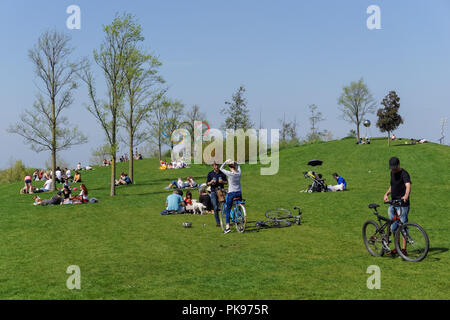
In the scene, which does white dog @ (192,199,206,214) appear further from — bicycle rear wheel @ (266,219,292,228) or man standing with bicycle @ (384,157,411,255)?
man standing with bicycle @ (384,157,411,255)

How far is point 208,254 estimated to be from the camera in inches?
411

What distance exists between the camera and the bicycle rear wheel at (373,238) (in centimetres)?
974

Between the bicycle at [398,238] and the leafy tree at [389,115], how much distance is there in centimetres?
5207

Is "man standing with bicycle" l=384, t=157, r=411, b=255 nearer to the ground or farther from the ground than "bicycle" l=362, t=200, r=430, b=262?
farther from the ground

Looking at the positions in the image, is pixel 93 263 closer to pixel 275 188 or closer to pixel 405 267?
pixel 405 267


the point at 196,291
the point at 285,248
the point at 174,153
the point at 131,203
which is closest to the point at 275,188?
the point at 131,203

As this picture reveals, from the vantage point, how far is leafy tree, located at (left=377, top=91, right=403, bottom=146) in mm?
58094

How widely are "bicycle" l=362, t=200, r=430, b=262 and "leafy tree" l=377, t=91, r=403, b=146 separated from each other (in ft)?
171

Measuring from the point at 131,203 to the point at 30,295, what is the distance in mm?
16906

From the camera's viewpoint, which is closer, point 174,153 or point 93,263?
point 93,263

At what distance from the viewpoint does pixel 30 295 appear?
285 inches

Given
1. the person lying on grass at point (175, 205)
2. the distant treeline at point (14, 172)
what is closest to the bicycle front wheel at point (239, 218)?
the person lying on grass at point (175, 205)

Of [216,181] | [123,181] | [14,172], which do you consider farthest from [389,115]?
[14,172]

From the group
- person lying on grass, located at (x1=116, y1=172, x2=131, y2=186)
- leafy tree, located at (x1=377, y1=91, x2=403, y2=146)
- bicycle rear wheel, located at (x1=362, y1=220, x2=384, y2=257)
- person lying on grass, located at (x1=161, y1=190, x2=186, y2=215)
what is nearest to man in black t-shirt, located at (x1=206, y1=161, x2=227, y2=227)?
person lying on grass, located at (x1=161, y1=190, x2=186, y2=215)
